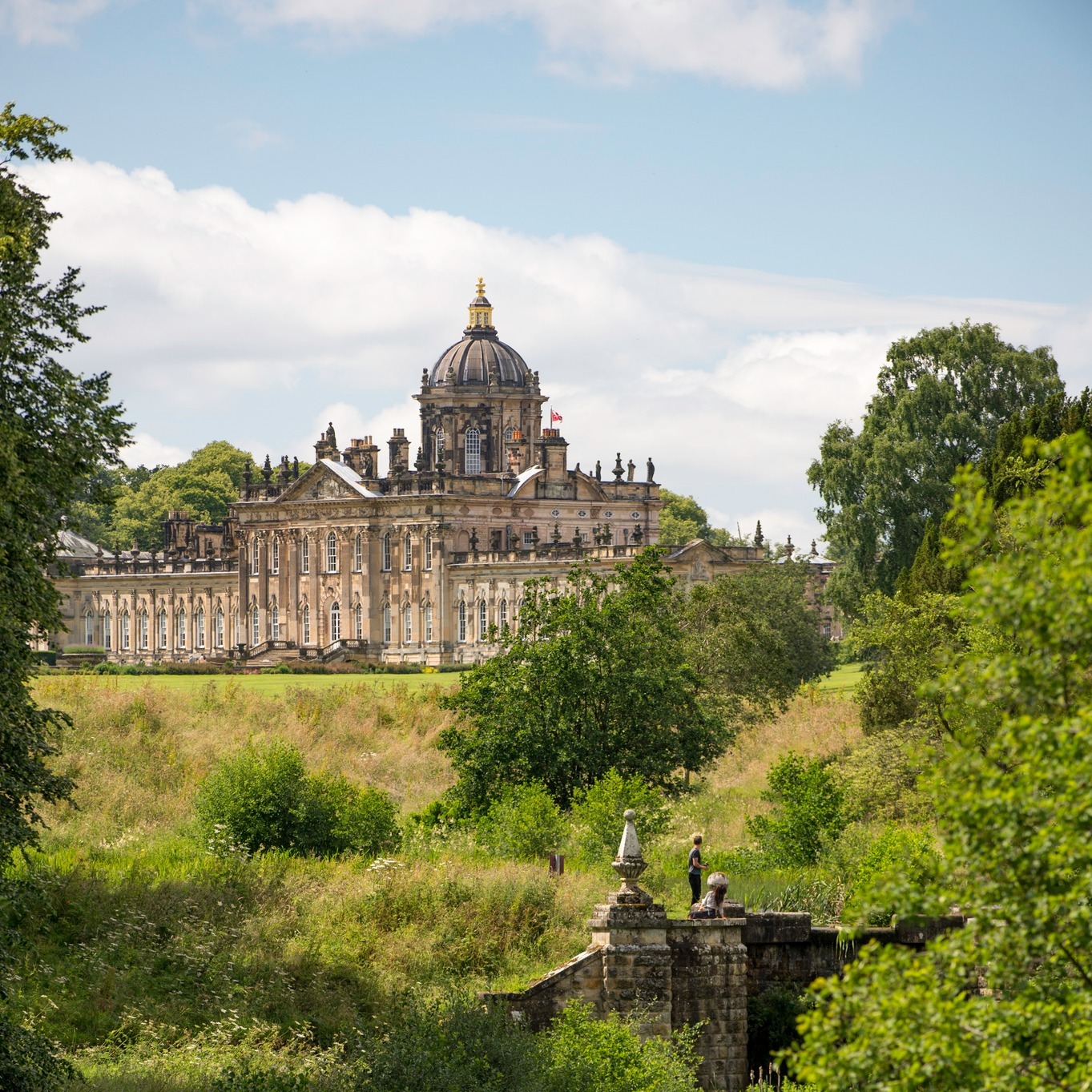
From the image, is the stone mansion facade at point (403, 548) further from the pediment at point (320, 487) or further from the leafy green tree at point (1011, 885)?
the leafy green tree at point (1011, 885)

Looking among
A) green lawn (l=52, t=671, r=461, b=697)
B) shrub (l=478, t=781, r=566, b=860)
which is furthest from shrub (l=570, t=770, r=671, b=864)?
green lawn (l=52, t=671, r=461, b=697)

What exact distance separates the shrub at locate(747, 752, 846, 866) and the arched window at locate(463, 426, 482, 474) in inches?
2987

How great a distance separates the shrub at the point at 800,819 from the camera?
3197cm

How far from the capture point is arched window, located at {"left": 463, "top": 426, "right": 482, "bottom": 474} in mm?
109312

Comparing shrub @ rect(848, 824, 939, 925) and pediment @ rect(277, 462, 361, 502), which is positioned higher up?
pediment @ rect(277, 462, 361, 502)

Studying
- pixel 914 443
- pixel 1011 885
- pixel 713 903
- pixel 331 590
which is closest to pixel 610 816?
pixel 713 903

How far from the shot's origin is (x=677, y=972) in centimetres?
2494

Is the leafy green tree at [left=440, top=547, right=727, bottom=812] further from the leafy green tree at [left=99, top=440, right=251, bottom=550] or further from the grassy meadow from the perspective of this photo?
the leafy green tree at [left=99, top=440, right=251, bottom=550]

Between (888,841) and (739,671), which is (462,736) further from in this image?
(739,671)

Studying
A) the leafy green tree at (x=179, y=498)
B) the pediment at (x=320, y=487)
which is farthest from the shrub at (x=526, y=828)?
the leafy green tree at (x=179, y=498)

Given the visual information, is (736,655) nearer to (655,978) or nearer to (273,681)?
(655,978)

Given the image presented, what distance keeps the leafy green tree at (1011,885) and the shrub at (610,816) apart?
18.2 meters

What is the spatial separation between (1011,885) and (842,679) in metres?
61.7

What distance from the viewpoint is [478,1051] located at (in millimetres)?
21078
